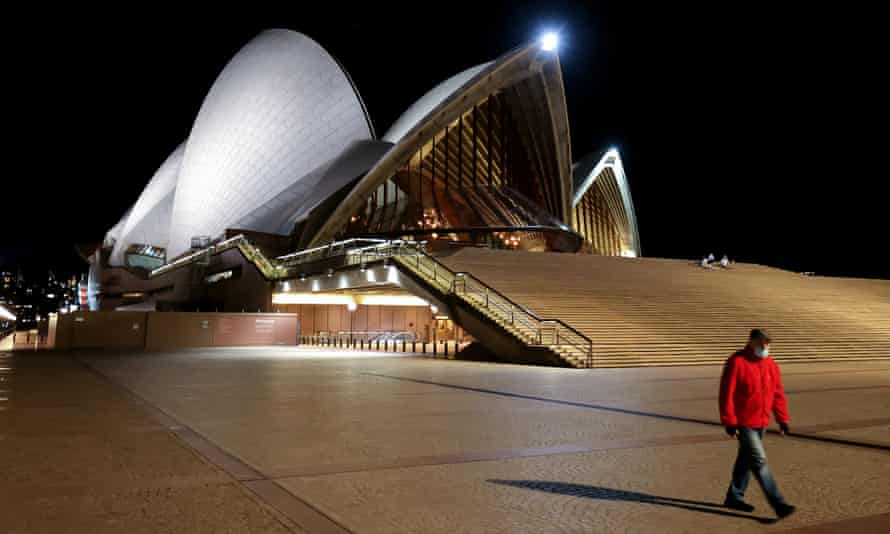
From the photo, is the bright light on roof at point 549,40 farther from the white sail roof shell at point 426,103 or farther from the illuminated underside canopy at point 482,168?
the white sail roof shell at point 426,103

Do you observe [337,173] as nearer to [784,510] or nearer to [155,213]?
[155,213]

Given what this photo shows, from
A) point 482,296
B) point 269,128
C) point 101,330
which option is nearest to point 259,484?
point 482,296

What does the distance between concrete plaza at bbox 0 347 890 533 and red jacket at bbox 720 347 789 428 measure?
0.51 m

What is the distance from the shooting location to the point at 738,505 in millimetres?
3832

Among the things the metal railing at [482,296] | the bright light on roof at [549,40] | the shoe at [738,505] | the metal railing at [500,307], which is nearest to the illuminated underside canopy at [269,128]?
the bright light on roof at [549,40]

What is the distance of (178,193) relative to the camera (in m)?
44.9

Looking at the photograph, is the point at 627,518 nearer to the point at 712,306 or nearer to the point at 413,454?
the point at 413,454

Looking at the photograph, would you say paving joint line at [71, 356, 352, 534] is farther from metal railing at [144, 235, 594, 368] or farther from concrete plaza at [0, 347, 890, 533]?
metal railing at [144, 235, 594, 368]

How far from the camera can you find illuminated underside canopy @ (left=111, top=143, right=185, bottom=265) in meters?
51.7

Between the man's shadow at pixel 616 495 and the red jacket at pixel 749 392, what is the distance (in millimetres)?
479

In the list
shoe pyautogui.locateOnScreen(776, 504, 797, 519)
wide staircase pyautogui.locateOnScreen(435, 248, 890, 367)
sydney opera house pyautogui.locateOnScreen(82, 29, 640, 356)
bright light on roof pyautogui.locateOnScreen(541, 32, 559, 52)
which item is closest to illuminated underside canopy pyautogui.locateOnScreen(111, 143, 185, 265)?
sydney opera house pyautogui.locateOnScreen(82, 29, 640, 356)

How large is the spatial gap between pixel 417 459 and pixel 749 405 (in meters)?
2.34

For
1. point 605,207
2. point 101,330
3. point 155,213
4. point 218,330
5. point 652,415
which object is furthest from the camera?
point 605,207

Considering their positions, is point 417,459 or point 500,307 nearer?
point 417,459
